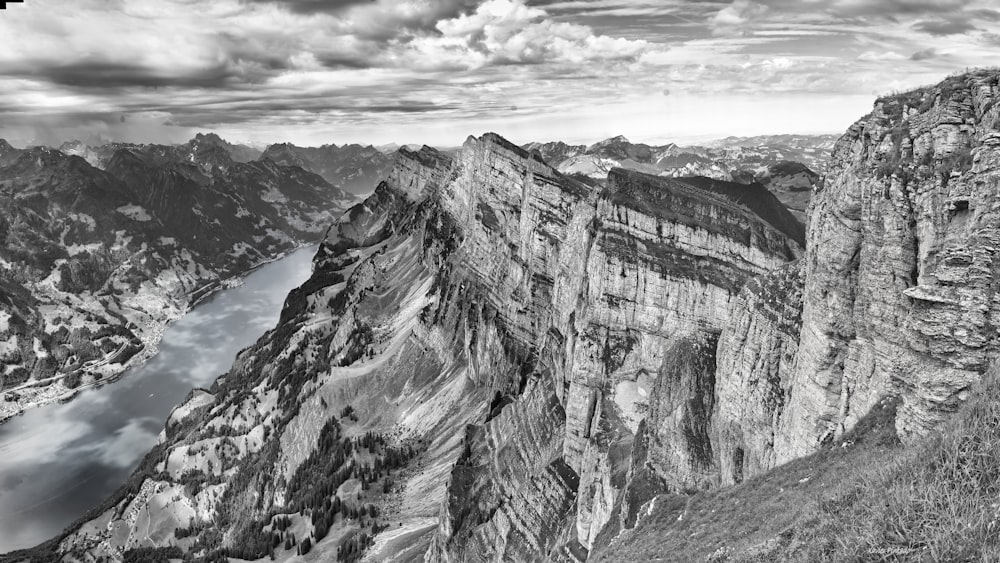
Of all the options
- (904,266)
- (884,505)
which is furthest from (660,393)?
(884,505)

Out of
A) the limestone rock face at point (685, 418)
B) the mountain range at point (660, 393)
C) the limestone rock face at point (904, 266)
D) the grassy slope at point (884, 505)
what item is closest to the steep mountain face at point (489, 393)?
the limestone rock face at point (685, 418)

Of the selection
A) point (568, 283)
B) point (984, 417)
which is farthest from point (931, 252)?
point (568, 283)

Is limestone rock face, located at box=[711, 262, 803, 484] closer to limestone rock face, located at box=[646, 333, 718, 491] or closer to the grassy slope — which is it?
limestone rock face, located at box=[646, 333, 718, 491]

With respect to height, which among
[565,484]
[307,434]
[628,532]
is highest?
[628,532]

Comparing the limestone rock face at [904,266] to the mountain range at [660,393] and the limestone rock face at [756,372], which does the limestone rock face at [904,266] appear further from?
the limestone rock face at [756,372]

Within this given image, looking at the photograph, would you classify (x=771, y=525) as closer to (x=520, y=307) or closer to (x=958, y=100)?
(x=958, y=100)

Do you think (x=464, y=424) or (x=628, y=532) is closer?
(x=628, y=532)
